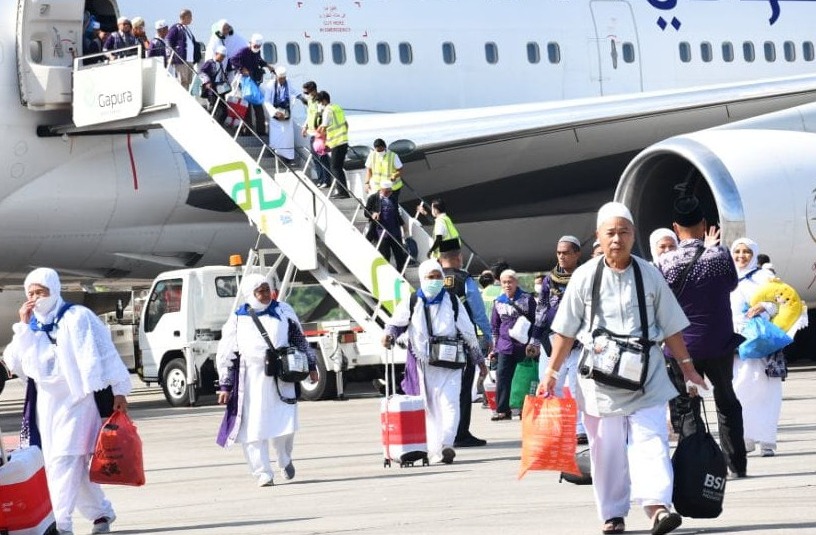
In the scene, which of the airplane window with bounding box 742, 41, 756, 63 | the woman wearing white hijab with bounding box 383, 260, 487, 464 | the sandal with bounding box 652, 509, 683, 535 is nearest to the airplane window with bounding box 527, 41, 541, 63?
the airplane window with bounding box 742, 41, 756, 63

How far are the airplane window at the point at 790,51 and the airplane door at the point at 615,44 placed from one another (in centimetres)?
278

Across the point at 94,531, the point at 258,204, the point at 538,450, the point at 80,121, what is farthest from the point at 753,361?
the point at 80,121

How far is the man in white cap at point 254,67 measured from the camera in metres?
17.1

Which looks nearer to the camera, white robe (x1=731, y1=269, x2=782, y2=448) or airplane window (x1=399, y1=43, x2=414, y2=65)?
white robe (x1=731, y1=269, x2=782, y2=448)

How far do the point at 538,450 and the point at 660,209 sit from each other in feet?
34.2

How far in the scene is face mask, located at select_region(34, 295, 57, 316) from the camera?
861 centimetres

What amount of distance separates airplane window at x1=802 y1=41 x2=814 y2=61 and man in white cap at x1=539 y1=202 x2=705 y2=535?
668 inches

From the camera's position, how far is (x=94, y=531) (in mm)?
8484

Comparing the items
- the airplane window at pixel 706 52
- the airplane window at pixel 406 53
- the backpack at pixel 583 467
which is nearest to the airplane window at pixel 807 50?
the airplane window at pixel 706 52

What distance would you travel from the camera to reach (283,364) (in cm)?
1054

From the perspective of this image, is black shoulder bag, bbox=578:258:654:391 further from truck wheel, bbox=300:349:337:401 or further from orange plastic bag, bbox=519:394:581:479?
truck wheel, bbox=300:349:337:401

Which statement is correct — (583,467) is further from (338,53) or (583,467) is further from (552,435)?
(338,53)

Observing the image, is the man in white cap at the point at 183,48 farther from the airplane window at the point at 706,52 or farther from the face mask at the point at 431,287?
the airplane window at the point at 706,52

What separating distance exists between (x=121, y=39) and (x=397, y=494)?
28.7 ft
